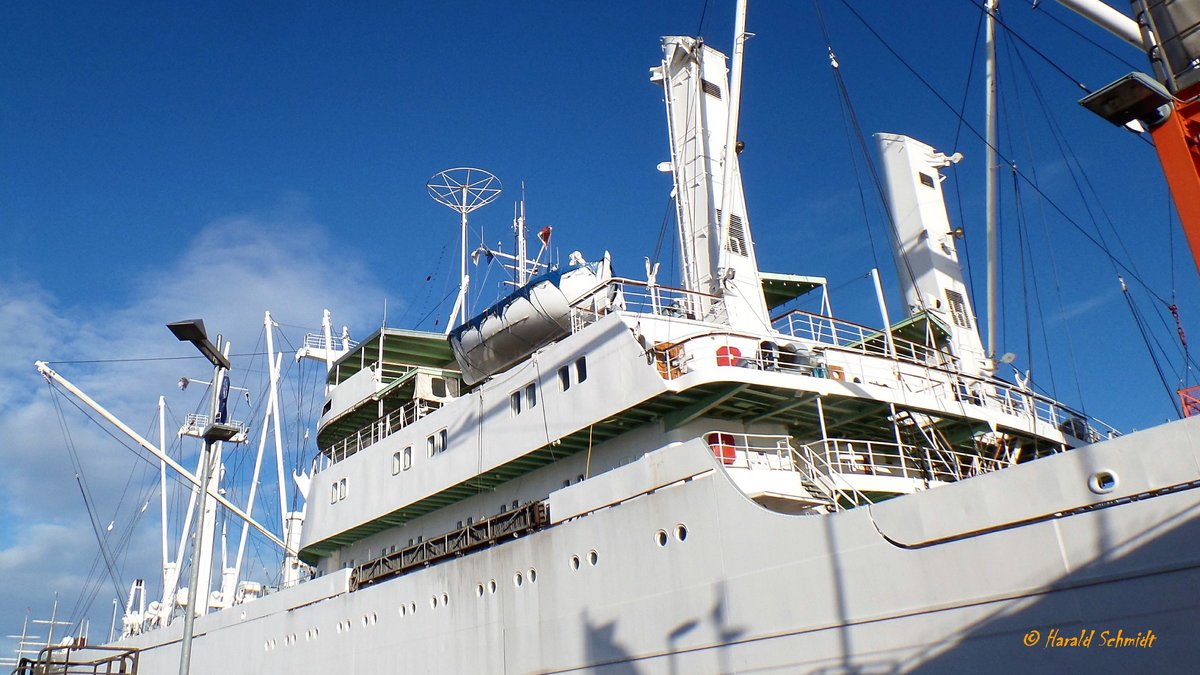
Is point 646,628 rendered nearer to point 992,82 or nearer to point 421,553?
point 421,553

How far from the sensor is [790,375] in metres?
15.3

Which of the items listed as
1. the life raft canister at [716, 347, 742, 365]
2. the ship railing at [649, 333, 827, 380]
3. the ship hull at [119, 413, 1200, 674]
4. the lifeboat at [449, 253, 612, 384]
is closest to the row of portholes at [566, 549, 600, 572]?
the ship hull at [119, 413, 1200, 674]

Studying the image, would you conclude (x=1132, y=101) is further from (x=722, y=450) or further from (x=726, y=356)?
(x=722, y=450)

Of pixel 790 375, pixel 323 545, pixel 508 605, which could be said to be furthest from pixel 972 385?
pixel 323 545

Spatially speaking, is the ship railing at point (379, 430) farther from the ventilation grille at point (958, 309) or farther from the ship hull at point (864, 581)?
the ventilation grille at point (958, 309)

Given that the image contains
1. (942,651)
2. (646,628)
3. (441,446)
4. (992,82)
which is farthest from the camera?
(992,82)

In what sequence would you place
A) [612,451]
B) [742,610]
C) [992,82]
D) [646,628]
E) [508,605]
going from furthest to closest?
1. [992,82]
2. [612,451]
3. [508,605]
4. [646,628]
5. [742,610]

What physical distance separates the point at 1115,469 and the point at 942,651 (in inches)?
106

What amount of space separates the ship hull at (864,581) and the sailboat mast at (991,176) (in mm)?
13571

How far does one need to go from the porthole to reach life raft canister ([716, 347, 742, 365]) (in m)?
6.80

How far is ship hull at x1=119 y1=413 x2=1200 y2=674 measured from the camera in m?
9.17

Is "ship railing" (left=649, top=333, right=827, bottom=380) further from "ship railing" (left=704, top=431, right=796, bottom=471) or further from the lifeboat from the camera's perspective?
the lifeboat

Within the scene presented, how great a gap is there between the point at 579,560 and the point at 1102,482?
26.1 ft

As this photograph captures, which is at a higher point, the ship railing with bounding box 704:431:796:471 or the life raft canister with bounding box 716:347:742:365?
the life raft canister with bounding box 716:347:742:365
